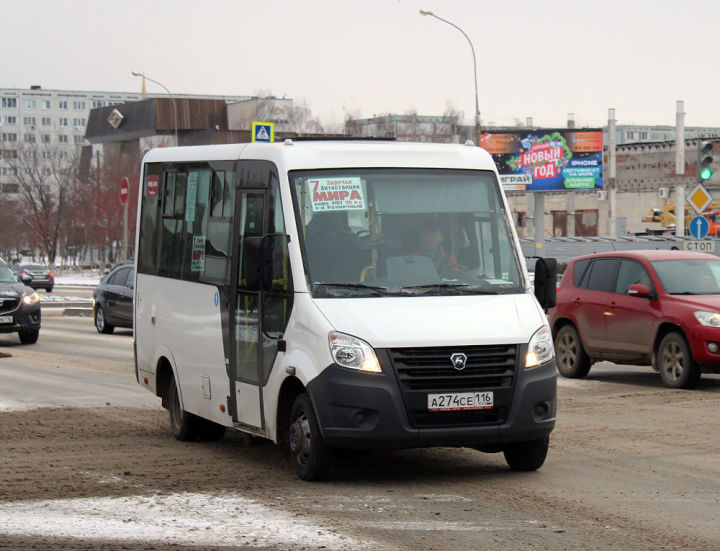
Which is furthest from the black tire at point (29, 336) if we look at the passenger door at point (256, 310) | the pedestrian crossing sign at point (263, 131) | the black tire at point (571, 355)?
the passenger door at point (256, 310)

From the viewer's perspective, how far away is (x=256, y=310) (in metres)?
9.59

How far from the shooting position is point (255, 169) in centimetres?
988

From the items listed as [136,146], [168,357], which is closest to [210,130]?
[136,146]

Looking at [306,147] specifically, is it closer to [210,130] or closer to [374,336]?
[374,336]

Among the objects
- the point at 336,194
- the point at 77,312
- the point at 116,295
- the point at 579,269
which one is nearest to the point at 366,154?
the point at 336,194

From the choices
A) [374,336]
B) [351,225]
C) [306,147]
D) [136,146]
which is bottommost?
[374,336]

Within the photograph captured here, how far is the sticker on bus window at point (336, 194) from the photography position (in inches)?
368

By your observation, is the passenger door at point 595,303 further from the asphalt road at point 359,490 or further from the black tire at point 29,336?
the black tire at point 29,336

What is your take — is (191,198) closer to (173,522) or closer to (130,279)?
(173,522)

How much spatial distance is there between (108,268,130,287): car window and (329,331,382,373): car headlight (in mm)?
19560

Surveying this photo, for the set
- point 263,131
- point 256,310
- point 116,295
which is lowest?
point 116,295

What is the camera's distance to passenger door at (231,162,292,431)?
9258 millimetres

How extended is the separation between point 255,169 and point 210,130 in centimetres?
11351

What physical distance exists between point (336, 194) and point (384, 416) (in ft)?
5.96
